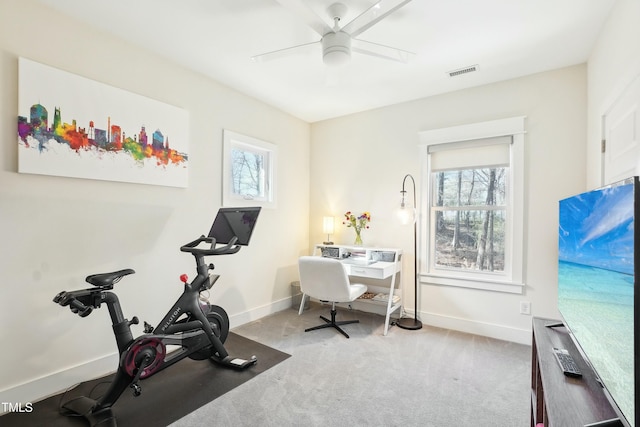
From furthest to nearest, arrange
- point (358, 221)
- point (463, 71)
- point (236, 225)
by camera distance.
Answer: point (358, 221), point (463, 71), point (236, 225)

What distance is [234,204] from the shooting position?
3.39 m

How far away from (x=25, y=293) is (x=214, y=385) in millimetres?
1373

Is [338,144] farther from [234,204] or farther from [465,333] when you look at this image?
[465,333]

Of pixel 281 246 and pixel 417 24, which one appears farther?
pixel 281 246

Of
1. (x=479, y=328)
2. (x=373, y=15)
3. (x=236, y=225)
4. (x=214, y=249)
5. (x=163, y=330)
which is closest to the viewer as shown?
(x=373, y=15)

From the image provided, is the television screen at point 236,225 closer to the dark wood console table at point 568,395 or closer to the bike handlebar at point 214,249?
the bike handlebar at point 214,249

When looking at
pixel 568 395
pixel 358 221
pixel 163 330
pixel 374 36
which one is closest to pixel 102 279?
pixel 163 330

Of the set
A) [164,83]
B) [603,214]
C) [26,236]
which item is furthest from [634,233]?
[164,83]

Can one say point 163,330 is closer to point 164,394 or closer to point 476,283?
point 164,394

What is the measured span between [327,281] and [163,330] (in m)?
1.48

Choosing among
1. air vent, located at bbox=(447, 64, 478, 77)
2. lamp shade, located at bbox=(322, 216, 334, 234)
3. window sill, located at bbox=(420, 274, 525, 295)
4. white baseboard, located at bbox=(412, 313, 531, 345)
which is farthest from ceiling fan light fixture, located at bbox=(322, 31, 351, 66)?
white baseboard, located at bbox=(412, 313, 531, 345)

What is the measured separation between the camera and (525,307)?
9.73ft

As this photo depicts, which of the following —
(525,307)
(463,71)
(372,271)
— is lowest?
(525,307)

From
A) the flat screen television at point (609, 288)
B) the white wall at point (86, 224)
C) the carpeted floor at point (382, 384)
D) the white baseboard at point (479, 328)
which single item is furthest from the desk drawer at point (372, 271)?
the flat screen television at point (609, 288)
